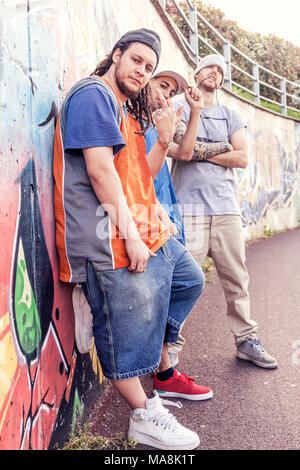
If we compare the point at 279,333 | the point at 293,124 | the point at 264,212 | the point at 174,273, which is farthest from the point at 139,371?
the point at 293,124

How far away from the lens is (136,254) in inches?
86.3

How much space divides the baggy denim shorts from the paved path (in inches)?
19.8

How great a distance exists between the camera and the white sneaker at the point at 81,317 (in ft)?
7.79

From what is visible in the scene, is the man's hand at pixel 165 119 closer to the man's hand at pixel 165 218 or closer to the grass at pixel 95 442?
the man's hand at pixel 165 218

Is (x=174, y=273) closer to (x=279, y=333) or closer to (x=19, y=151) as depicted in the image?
(x=19, y=151)

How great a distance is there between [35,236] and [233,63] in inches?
580

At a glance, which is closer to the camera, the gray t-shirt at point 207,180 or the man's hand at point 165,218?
the man's hand at point 165,218

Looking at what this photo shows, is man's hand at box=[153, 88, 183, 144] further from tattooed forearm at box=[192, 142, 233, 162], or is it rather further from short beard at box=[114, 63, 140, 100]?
tattooed forearm at box=[192, 142, 233, 162]

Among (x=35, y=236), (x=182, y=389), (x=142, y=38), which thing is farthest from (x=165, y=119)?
(x=182, y=389)

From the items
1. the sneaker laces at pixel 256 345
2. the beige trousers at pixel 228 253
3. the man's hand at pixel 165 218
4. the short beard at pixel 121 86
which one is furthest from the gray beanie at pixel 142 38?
the sneaker laces at pixel 256 345

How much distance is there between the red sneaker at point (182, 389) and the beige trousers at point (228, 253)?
0.54 metres

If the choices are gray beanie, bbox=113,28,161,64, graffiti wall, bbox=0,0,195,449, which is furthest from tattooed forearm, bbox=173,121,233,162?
gray beanie, bbox=113,28,161,64

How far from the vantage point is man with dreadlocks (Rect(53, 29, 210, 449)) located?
6.85 ft

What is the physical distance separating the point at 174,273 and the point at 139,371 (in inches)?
24.6
